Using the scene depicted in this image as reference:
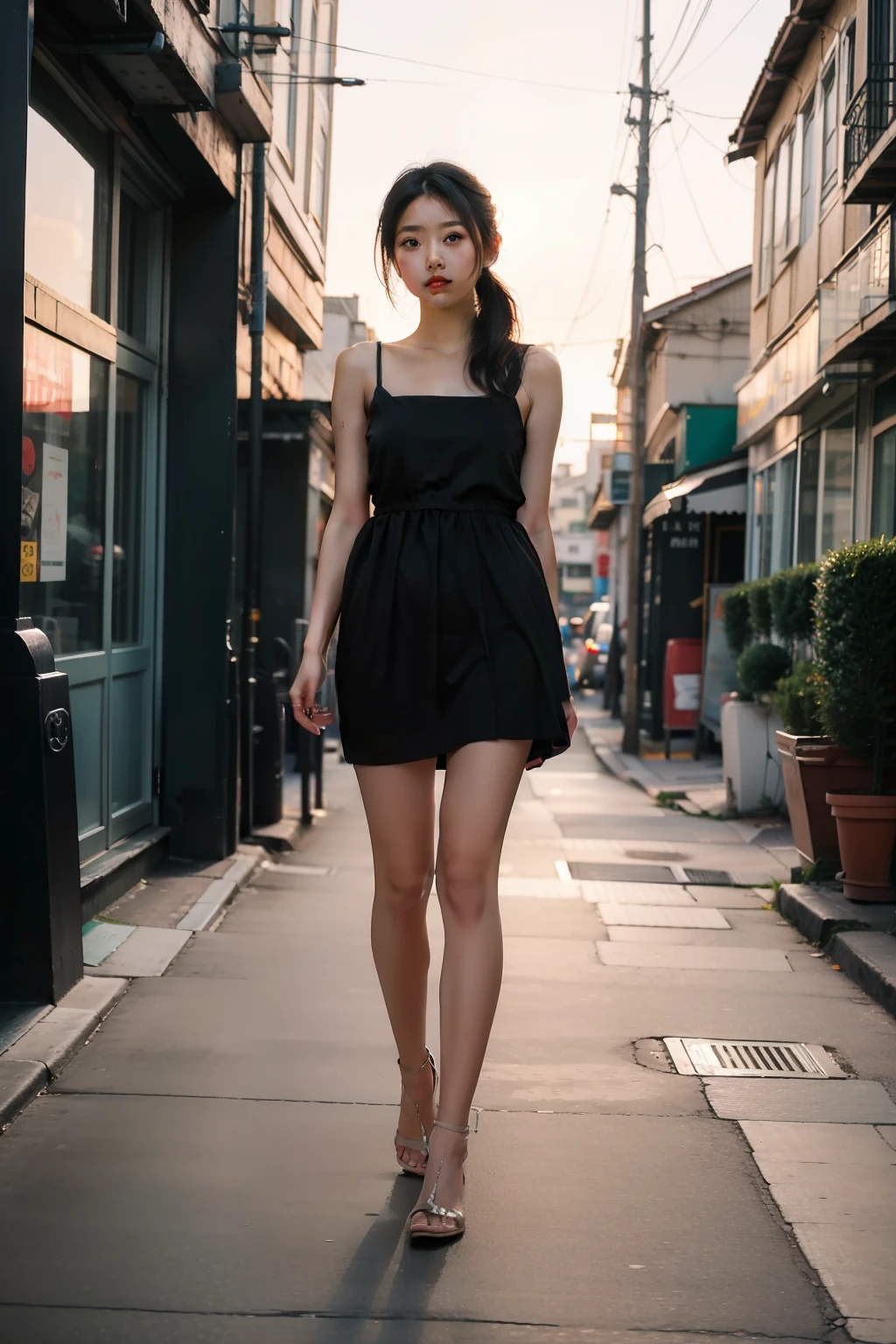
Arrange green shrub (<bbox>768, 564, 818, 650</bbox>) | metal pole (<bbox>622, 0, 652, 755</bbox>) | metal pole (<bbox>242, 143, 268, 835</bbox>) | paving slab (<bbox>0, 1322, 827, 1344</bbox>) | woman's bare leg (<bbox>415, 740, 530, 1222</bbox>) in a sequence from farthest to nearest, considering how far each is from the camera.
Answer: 1. metal pole (<bbox>622, 0, 652, 755</bbox>)
2. green shrub (<bbox>768, 564, 818, 650</bbox>)
3. metal pole (<bbox>242, 143, 268, 835</bbox>)
4. woman's bare leg (<bbox>415, 740, 530, 1222</bbox>)
5. paving slab (<bbox>0, 1322, 827, 1344</bbox>)

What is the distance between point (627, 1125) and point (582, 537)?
122273mm

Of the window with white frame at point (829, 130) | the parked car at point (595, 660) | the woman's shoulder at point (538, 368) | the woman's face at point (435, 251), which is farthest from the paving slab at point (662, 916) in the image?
the parked car at point (595, 660)

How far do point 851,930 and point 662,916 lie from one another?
1.13 m

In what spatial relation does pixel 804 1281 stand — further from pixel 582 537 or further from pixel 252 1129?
pixel 582 537

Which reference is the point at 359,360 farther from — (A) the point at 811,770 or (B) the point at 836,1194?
(A) the point at 811,770

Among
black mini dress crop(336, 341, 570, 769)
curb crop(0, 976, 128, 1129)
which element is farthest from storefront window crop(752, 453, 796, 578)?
black mini dress crop(336, 341, 570, 769)

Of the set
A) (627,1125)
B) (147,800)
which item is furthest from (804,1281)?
(147,800)

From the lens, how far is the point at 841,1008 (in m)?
5.44

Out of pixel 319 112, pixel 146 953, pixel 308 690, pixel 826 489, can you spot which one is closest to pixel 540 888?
pixel 146 953

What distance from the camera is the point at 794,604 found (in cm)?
1187

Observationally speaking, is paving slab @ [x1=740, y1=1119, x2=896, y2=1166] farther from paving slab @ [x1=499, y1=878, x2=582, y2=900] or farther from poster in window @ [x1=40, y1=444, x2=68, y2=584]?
paving slab @ [x1=499, y1=878, x2=582, y2=900]

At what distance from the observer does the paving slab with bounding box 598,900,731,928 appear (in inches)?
285

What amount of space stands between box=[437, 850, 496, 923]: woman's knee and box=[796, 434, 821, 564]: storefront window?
12317mm

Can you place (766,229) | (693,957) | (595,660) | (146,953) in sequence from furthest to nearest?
(595,660) < (766,229) < (693,957) < (146,953)
